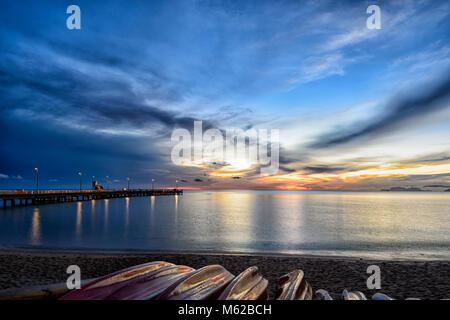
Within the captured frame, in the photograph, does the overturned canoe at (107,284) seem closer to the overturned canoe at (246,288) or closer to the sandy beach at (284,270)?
the overturned canoe at (246,288)

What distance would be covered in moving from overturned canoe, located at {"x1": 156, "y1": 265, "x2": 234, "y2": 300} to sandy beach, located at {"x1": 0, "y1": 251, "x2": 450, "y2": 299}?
17.0 feet

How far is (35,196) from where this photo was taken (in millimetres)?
54156

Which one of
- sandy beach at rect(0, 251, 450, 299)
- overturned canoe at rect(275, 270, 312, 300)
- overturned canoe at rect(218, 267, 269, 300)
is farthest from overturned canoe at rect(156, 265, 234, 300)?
sandy beach at rect(0, 251, 450, 299)

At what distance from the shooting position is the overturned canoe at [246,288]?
2.39 meters

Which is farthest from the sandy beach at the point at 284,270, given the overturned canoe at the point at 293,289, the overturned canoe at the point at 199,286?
the overturned canoe at the point at 199,286

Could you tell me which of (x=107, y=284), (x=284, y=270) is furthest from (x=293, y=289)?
(x=284, y=270)

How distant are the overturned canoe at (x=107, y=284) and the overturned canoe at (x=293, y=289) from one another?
52.9 inches

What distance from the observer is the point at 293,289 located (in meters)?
2.90

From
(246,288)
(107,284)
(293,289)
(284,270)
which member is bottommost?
(284,270)

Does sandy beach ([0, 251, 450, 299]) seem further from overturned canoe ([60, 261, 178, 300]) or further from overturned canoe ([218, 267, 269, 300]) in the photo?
overturned canoe ([60, 261, 178, 300])

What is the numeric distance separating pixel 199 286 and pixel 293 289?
1.07 meters

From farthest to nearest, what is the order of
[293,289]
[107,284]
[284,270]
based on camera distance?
[284,270], [293,289], [107,284]

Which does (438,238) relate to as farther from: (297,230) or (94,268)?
(94,268)

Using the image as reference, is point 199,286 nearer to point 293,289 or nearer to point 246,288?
point 246,288
